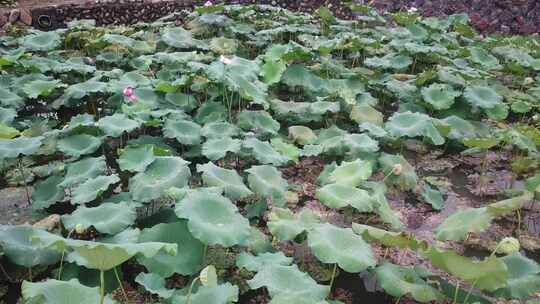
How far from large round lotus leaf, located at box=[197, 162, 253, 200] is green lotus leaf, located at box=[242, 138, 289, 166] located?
1.12 ft

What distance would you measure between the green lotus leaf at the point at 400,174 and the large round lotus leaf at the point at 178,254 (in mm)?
1492

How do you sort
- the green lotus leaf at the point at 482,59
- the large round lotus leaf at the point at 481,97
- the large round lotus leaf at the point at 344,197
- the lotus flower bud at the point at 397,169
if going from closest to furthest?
the large round lotus leaf at the point at 344,197 < the lotus flower bud at the point at 397,169 < the large round lotus leaf at the point at 481,97 < the green lotus leaf at the point at 482,59

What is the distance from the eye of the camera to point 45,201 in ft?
9.62

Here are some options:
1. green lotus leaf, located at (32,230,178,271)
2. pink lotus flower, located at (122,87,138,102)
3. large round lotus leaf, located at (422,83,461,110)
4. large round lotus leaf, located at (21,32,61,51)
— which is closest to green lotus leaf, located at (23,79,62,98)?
pink lotus flower, located at (122,87,138,102)

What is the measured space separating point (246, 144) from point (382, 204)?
91 centimetres

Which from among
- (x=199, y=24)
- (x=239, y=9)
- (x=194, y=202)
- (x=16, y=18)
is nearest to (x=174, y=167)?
(x=194, y=202)

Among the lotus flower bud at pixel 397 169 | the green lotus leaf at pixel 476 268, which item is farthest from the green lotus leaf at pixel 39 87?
the green lotus leaf at pixel 476 268

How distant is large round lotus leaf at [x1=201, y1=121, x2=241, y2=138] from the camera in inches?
136

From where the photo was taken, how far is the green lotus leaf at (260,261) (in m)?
2.32

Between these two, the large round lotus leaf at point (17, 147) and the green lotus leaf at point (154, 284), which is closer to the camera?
the green lotus leaf at point (154, 284)

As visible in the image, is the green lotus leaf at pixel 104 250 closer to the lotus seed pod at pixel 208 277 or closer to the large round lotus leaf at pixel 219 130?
the lotus seed pod at pixel 208 277

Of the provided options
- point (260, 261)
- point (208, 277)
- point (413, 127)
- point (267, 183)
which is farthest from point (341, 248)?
point (413, 127)

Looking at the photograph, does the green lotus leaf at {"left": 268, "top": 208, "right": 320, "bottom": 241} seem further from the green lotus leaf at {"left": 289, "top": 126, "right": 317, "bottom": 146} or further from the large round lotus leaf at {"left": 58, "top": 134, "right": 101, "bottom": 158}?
the large round lotus leaf at {"left": 58, "top": 134, "right": 101, "bottom": 158}

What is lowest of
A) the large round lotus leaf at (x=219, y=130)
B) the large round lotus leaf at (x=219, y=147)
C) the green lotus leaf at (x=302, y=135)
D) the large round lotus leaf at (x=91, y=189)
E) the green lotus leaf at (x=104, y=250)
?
the green lotus leaf at (x=302, y=135)
